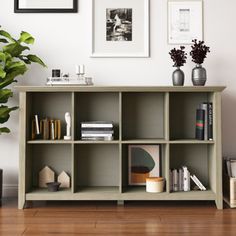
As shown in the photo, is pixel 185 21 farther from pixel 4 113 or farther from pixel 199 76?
pixel 4 113

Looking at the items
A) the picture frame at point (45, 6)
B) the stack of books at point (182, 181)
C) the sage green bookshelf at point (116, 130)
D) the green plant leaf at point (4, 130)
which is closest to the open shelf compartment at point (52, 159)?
the sage green bookshelf at point (116, 130)

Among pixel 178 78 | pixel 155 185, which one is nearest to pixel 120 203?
pixel 155 185

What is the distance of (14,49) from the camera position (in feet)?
9.37

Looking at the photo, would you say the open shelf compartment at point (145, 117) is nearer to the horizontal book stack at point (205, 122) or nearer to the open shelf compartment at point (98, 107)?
the open shelf compartment at point (98, 107)

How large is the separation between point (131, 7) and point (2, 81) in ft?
3.91

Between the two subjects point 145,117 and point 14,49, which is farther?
point 145,117

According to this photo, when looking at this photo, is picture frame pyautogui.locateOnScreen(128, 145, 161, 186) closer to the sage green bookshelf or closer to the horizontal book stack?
the sage green bookshelf

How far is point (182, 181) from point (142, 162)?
1.13 ft

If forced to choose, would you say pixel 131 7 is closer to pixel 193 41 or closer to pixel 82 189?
pixel 193 41

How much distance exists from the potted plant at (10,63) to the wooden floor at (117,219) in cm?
71

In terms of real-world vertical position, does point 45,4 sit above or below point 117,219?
above

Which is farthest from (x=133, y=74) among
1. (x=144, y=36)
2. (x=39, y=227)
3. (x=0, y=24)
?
(x=39, y=227)

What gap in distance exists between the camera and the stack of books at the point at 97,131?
2805mm

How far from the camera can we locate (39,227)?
2230 millimetres
